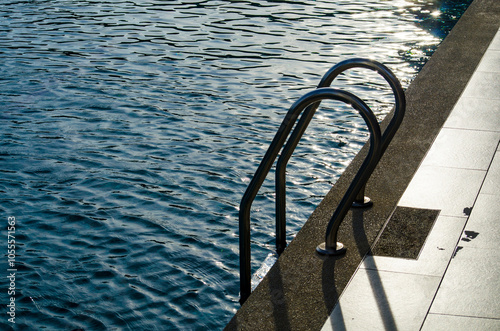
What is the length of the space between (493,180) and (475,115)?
1.65 m

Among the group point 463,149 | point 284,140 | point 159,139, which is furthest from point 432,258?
point 159,139

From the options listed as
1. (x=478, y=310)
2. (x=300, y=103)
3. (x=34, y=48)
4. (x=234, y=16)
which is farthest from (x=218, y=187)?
(x=234, y=16)

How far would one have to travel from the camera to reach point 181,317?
5.07 meters

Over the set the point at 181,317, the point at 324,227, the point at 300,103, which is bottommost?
the point at 181,317

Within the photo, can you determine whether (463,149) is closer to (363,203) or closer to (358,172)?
(363,203)

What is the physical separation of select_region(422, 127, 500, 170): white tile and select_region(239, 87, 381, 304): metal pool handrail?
181 centimetres

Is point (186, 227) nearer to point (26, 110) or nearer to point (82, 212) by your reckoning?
point (82, 212)

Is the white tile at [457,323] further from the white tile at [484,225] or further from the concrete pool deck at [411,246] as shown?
the white tile at [484,225]

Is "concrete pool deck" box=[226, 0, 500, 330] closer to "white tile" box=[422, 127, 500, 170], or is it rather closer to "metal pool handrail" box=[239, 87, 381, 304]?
"white tile" box=[422, 127, 500, 170]

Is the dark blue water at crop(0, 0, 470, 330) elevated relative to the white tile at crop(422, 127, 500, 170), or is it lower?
lower

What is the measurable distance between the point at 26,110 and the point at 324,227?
18.8ft

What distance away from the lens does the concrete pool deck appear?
4027 mm

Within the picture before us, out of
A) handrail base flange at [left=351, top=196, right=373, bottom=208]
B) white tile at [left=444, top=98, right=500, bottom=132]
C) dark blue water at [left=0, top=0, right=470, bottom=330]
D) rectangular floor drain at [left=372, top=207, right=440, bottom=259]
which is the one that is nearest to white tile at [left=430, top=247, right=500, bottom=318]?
rectangular floor drain at [left=372, top=207, right=440, bottom=259]

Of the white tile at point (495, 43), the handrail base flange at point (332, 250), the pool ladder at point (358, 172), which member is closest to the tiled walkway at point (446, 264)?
the handrail base flange at point (332, 250)
